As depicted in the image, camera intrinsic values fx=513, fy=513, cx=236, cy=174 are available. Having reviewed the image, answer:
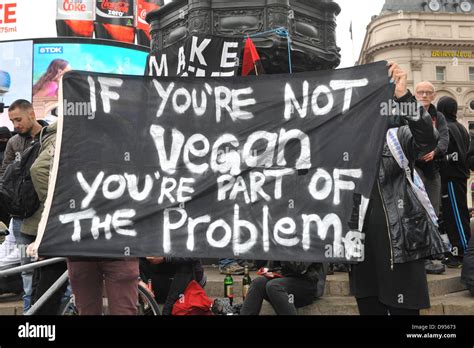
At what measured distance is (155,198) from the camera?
3332 millimetres

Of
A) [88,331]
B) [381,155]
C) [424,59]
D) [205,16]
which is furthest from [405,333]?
[424,59]

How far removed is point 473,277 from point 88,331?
3.65 m

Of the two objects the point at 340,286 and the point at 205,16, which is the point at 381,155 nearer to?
the point at 340,286

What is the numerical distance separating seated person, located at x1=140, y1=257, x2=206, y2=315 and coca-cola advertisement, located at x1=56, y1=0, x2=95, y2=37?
134 ft

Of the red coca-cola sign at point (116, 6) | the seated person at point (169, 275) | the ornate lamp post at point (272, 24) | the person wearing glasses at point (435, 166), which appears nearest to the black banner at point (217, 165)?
the seated person at point (169, 275)

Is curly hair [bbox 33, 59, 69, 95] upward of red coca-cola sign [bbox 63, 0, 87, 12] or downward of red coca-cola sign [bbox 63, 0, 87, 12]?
downward

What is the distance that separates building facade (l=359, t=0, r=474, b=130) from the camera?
51.6 m

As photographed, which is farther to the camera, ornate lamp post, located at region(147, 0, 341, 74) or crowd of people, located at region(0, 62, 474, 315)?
ornate lamp post, located at region(147, 0, 341, 74)

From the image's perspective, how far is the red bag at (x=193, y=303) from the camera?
4.79m

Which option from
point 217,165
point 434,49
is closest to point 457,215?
point 217,165

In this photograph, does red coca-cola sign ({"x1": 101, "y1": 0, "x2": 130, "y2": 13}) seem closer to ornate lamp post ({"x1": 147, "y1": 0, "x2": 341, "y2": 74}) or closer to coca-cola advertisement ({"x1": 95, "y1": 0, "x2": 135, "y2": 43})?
coca-cola advertisement ({"x1": 95, "y1": 0, "x2": 135, "y2": 43})

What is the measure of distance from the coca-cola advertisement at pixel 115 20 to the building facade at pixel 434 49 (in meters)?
24.9

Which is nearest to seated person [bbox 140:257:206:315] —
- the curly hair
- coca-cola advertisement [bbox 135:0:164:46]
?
the curly hair

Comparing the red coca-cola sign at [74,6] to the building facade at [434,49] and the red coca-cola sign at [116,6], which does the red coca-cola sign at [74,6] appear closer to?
the red coca-cola sign at [116,6]
